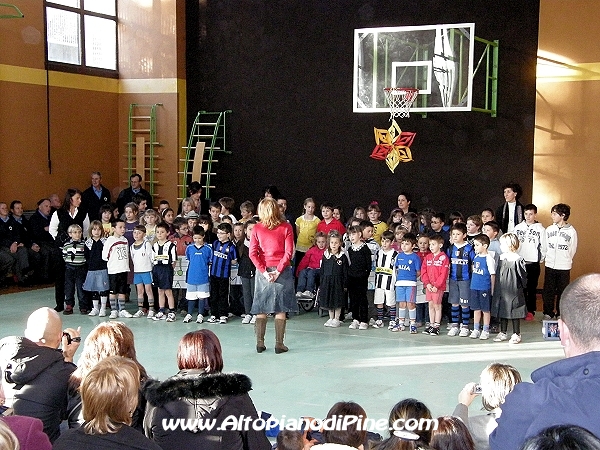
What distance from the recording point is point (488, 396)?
384 centimetres

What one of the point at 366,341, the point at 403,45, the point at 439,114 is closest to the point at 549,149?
the point at 439,114

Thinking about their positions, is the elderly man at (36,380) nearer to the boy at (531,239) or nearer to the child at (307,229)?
the child at (307,229)

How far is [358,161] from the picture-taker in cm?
1308

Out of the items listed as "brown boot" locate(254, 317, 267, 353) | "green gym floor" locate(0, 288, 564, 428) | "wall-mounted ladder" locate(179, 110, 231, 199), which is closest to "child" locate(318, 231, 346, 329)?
"green gym floor" locate(0, 288, 564, 428)

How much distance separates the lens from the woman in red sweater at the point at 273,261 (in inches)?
304

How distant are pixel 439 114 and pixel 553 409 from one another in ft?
34.8

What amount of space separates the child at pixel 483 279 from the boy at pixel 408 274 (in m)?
0.65

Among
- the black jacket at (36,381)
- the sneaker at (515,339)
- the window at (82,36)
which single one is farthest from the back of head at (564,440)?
the window at (82,36)

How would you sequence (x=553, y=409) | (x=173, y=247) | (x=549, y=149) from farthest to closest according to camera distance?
(x=549, y=149)
(x=173, y=247)
(x=553, y=409)

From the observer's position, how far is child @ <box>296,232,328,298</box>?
392 inches

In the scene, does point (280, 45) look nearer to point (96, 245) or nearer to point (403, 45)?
point (403, 45)

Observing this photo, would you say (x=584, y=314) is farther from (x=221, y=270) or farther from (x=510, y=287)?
(x=221, y=270)

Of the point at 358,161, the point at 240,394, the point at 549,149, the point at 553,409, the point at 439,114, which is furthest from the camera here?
the point at 358,161

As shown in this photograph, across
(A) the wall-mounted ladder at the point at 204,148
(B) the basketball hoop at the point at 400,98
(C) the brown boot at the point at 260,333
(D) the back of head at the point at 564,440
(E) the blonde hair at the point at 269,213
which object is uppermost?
(B) the basketball hoop at the point at 400,98
